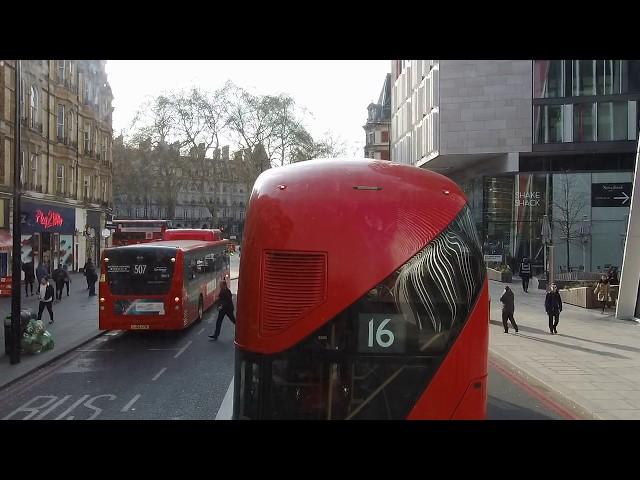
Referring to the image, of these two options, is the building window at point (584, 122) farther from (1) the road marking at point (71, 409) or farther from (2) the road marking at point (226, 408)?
(1) the road marking at point (71, 409)

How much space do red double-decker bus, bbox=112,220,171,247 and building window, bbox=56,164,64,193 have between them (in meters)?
3.74

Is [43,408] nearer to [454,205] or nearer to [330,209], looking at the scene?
[330,209]

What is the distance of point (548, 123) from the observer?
33.2 metres

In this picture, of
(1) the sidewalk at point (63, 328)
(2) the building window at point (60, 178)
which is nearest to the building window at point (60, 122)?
(2) the building window at point (60, 178)

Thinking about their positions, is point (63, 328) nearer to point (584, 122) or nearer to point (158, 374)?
point (158, 374)

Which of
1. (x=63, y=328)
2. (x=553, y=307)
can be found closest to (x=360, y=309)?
(x=553, y=307)

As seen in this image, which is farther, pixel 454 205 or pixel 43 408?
pixel 43 408

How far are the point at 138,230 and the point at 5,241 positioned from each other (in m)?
10.5

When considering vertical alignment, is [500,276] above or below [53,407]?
above

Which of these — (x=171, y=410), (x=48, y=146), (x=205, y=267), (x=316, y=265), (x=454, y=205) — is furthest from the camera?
Answer: (x=48, y=146)

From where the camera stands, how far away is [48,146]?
26.4m
